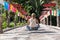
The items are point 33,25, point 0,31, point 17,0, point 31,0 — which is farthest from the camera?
point 17,0

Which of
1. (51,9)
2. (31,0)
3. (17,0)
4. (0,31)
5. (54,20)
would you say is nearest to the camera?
(0,31)

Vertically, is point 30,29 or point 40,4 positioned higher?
point 40,4

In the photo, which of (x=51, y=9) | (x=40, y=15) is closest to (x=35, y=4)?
(x=40, y=15)

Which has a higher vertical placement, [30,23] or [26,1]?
[26,1]

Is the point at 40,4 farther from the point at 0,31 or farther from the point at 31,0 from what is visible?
the point at 0,31

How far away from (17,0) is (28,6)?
3.56 meters

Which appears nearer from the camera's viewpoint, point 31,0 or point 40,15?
point 31,0

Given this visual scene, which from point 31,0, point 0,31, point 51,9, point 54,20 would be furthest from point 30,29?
point 31,0

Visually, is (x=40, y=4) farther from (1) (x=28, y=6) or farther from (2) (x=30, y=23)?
(2) (x=30, y=23)

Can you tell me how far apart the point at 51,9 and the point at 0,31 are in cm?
3131

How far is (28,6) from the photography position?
221 feet

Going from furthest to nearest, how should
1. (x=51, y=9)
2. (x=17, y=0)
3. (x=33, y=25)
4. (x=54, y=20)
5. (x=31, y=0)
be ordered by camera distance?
(x=17, y=0)
(x=31, y=0)
(x=54, y=20)
(x=51, y=9)
(x=33, y=25)

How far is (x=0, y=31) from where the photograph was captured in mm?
18875

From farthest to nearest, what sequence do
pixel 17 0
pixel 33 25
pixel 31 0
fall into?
pixel 17 0
pixel 31 0
pixel 33 25
